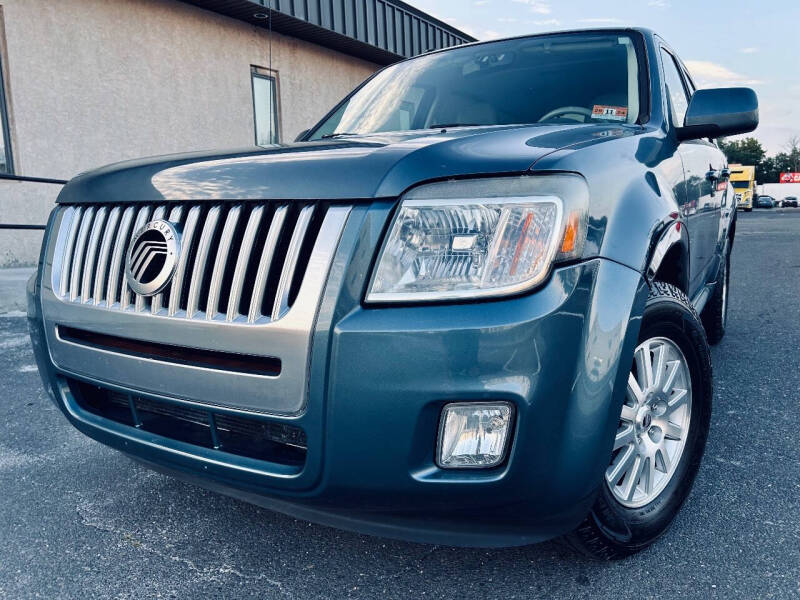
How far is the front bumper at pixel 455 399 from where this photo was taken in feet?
4.58

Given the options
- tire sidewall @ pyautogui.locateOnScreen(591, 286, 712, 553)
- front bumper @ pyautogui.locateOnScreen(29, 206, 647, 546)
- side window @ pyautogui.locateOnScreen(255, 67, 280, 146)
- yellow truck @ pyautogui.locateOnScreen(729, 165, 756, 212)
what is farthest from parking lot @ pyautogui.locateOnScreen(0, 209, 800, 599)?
yellow truck @ pyautogui.locateOnScreen(729, 165, 756, 212)

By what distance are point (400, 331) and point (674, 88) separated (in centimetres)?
236

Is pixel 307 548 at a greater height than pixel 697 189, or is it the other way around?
pixel 697 189

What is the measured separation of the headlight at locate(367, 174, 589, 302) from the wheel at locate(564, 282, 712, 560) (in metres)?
0.42

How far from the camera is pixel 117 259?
184 centimetres

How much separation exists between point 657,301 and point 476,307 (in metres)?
0.64

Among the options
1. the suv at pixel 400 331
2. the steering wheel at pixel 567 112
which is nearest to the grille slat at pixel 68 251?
the suv at pixel 400 331

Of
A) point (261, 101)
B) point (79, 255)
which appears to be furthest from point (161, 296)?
point (261, 101)

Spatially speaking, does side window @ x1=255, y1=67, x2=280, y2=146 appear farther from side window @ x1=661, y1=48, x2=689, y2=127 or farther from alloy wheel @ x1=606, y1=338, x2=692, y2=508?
alloy wheel @ x1=606, y1=338, x2=692, y2=508

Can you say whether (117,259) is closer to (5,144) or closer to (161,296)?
(161,296)

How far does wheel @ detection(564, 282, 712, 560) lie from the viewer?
175 cm

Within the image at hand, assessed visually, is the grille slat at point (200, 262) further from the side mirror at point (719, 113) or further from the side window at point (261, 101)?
the side window at point (261, 101)

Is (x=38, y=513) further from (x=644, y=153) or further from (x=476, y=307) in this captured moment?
(x=644, y=153)

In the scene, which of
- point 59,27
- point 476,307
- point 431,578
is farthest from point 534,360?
point 59,27
